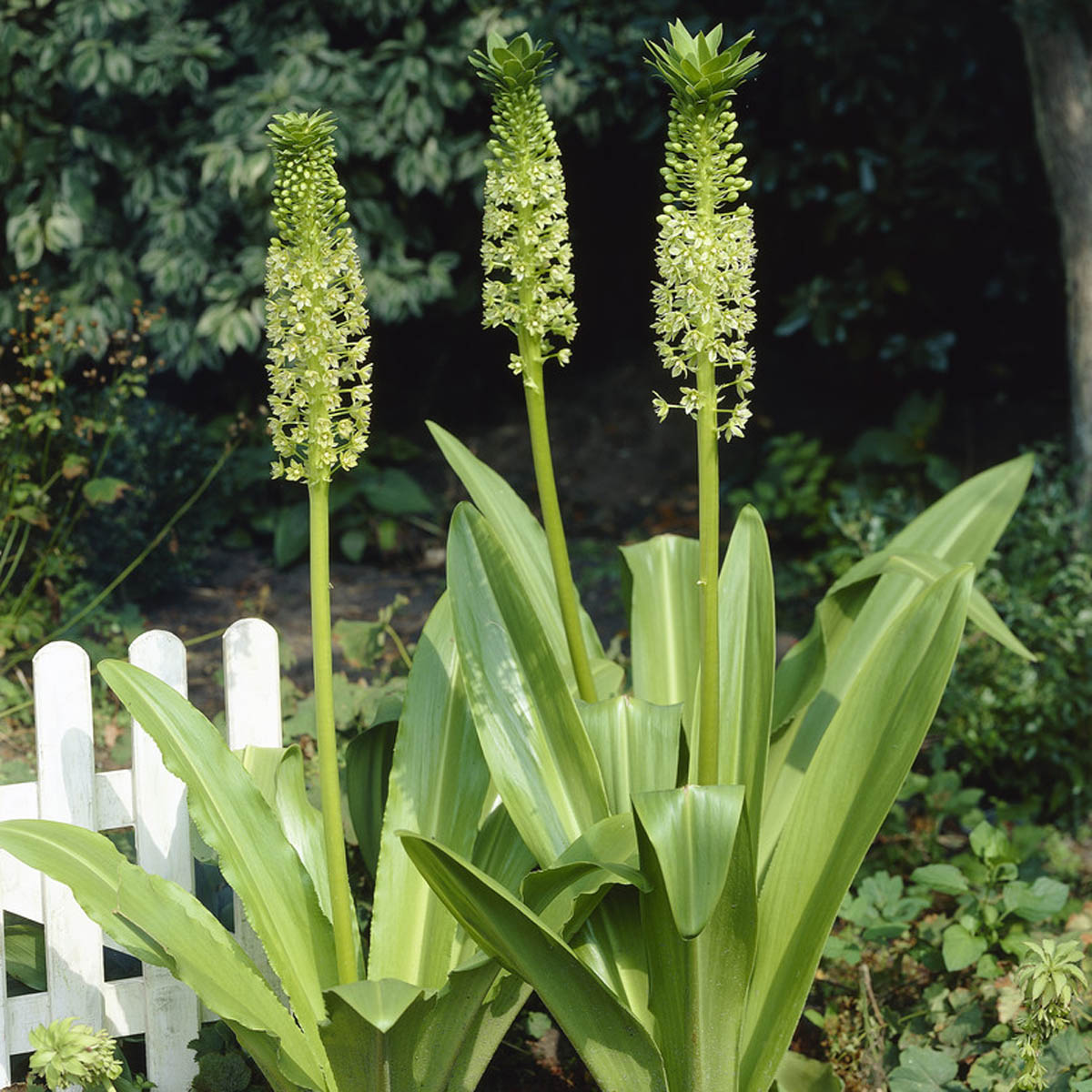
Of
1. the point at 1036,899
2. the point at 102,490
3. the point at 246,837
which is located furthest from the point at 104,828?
the point at 102,490

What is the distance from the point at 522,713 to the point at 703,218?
3.25 ft

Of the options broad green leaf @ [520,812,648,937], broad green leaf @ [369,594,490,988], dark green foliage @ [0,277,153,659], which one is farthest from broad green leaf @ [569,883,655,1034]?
dark green foliage @ [0,277,153,659]

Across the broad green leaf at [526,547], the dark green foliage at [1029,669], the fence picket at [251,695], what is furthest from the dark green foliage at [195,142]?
the fence picket at [251,695]

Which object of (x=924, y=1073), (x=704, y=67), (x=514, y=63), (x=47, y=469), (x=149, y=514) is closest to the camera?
(x=704, y=67)

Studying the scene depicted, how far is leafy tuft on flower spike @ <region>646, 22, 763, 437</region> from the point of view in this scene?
1999 millimetres

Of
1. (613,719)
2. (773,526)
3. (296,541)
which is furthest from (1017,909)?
(296,541)

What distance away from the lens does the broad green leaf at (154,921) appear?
218 centimetres

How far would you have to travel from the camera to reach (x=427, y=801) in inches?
102

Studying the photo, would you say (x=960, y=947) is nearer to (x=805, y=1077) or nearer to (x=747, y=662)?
(x=805, y=1077)

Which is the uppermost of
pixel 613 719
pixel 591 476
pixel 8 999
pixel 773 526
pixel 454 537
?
pixel 591 476

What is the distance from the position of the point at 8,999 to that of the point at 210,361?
3.69 meters

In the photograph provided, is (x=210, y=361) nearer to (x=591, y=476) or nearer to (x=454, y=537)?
(x=591, y=476)

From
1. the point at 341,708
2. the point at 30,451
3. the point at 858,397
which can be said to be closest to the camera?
the point at 341,708

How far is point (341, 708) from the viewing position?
333 centimetres
